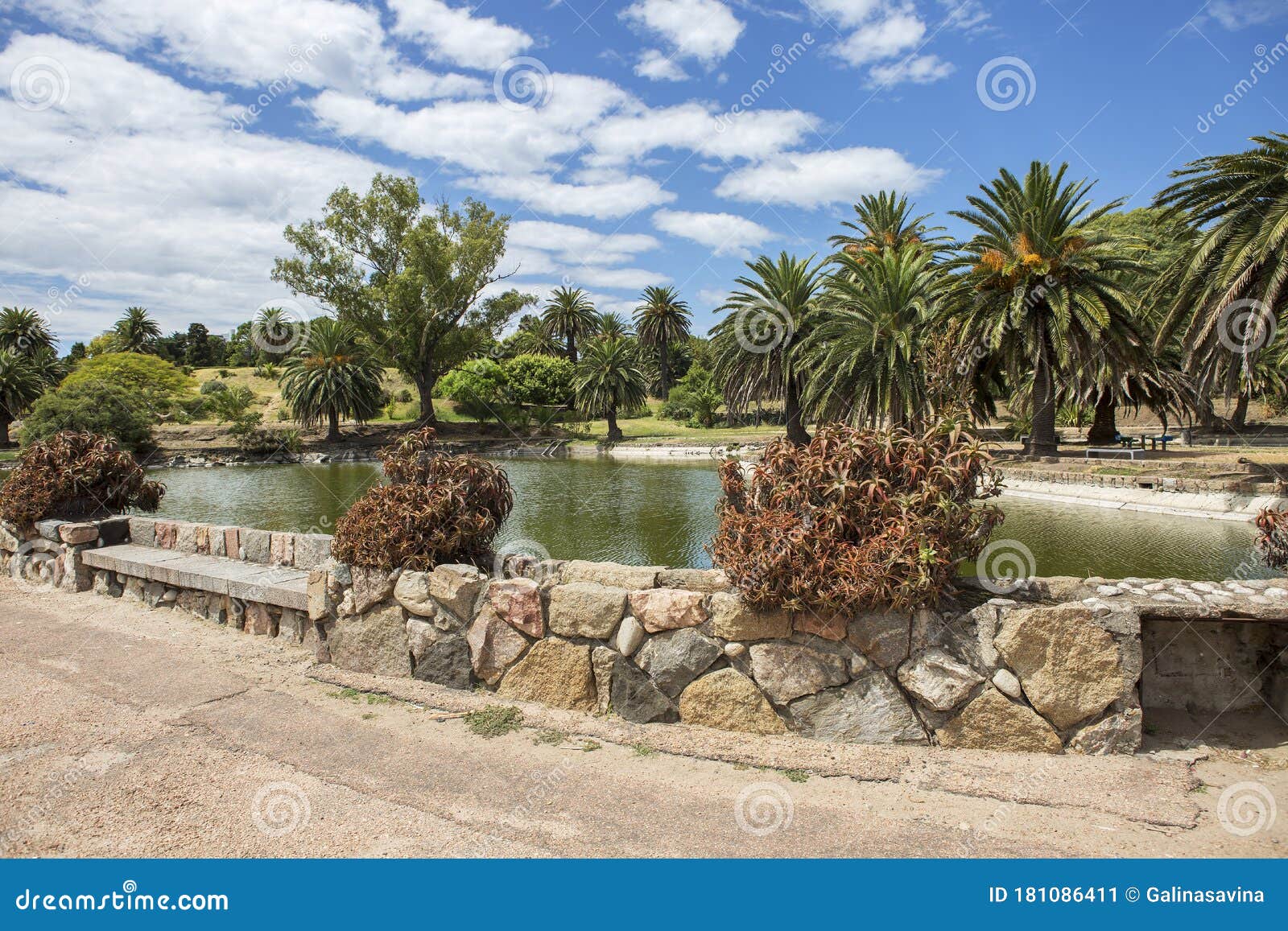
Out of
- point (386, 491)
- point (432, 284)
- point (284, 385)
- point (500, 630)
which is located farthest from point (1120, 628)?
point (284, 385)

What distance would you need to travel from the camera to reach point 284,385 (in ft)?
A: 153

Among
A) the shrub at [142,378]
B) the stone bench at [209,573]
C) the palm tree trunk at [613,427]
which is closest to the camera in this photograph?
the stone bench at [209,573]

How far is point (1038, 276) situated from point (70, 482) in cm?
2413

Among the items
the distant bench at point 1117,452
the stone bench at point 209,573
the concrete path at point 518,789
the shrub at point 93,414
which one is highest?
the shrub at point 93,414

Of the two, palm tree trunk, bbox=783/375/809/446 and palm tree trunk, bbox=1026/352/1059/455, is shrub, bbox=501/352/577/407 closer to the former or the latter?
palm tree trunk, bbox=783/375/809/446

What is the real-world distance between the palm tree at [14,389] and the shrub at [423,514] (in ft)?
167

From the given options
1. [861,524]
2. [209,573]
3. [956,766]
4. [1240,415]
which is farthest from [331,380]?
[1240,415]

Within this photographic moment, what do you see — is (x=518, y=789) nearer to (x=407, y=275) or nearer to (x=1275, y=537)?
(x=1275, y=537)

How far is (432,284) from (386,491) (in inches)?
1667

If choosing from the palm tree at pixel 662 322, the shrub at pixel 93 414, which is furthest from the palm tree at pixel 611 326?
the shrub at pixel 93 414

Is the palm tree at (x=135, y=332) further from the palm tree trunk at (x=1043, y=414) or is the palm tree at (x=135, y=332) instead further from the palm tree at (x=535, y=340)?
the palm tree trunk at (x=1043, y=414)

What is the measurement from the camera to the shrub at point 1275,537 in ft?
15.7

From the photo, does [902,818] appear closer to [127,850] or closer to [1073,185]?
[127,850]

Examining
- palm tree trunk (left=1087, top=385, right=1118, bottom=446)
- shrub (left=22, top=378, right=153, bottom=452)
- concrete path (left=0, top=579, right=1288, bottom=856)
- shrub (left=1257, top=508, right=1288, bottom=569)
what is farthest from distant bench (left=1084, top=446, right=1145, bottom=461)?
shrub (left=22, top=378, right=153, bottom=452)
